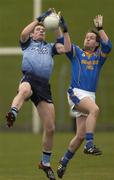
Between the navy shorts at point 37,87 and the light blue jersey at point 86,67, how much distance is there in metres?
0.81

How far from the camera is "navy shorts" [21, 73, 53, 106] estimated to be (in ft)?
46.4

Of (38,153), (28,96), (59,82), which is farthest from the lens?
(59,82)

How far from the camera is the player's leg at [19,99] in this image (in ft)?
43.2

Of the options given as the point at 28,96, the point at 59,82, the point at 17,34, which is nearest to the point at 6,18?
the point at 17,34

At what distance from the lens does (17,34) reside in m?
32.7

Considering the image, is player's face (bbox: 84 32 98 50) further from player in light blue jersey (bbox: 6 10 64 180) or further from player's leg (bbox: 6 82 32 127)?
player's leg (bbox: 6 82 32 127)

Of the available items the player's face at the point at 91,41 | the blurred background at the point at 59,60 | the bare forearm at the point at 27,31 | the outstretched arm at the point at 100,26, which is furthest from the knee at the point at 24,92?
the blurred background at the point at 59,60

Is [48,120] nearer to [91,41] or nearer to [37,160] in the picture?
[91,41]

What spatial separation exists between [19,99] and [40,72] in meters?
0.82

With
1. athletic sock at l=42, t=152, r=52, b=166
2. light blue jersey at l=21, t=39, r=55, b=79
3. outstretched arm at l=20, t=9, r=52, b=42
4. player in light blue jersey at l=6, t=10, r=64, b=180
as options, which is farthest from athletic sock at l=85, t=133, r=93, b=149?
outstretched arm at l=20, t=9, r=52, b=42

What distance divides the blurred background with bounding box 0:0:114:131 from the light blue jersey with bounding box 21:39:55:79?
16.4 m

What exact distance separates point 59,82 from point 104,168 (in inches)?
603

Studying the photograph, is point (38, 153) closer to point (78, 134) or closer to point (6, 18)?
point (78, 134)

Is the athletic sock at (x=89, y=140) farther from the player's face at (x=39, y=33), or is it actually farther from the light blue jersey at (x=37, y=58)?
the player's face at (x=39, y=33)
